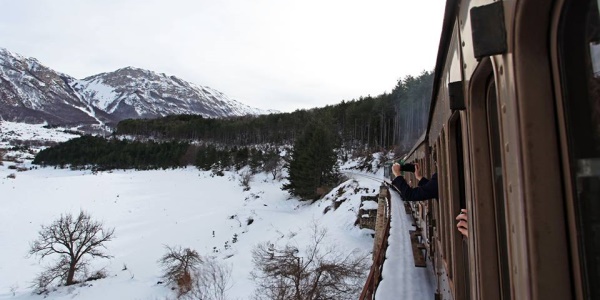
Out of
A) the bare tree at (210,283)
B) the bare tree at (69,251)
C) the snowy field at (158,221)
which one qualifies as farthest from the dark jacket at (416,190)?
the bare tree at (69,251)

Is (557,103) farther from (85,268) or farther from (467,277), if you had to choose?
(85,268)

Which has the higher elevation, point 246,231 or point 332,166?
point 332,166

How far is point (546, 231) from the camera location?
0.96 meters

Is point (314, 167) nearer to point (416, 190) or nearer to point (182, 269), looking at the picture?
point (182, 269)

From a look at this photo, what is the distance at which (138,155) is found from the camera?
92.1 metres

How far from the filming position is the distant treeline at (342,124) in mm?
47562

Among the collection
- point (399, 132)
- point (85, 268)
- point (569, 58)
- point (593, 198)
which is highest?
point (399, 132)

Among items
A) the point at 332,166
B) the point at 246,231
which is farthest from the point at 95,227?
the point at 332,166

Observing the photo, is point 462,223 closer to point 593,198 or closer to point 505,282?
point 505,282

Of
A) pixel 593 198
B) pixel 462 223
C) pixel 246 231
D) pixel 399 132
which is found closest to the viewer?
pixel 593 198

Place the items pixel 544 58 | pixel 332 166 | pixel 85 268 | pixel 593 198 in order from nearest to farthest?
1. pixel 593 198
2. pixel 544 58
3. pixel 85 268
4. pixel 332 166

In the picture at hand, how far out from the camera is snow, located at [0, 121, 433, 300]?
19234mm

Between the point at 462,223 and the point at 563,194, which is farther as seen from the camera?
the point at 462,223

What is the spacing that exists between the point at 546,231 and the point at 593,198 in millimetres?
152
